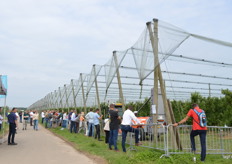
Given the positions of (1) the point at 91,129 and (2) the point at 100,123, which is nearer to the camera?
(1) the point at 91,129

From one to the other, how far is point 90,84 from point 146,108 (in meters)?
8.22

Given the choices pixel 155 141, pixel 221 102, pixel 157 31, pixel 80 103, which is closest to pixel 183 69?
pixel 157 31

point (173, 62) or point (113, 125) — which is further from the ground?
point (173, 62)

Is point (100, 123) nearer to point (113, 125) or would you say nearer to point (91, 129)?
point (91, 129)

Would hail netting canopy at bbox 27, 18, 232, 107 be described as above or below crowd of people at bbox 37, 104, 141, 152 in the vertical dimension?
above

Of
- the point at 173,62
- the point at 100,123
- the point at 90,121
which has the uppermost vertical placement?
the point at 173,62

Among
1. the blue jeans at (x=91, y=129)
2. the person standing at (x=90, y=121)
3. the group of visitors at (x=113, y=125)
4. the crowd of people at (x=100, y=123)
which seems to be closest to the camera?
the group of visitors at (x=113, y=125)

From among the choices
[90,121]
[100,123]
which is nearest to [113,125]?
[90,121]

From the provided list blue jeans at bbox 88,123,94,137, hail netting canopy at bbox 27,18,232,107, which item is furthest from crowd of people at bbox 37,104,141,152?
hail netting canopy at bbox 27,18,232,107

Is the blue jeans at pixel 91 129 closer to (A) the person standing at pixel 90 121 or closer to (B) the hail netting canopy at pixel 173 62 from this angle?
(A) the person standing at pixel 90 121

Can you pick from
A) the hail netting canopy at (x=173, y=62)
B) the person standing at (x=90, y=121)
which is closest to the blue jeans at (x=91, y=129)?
the person standing at (x=90, y=121)

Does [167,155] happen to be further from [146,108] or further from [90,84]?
[146,108]

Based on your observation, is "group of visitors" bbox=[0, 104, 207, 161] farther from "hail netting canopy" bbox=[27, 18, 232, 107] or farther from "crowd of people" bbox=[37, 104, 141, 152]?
"hail netting canopy" bbox=[27, 18, 232, 107]

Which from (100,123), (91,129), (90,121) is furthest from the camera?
(100,123)
